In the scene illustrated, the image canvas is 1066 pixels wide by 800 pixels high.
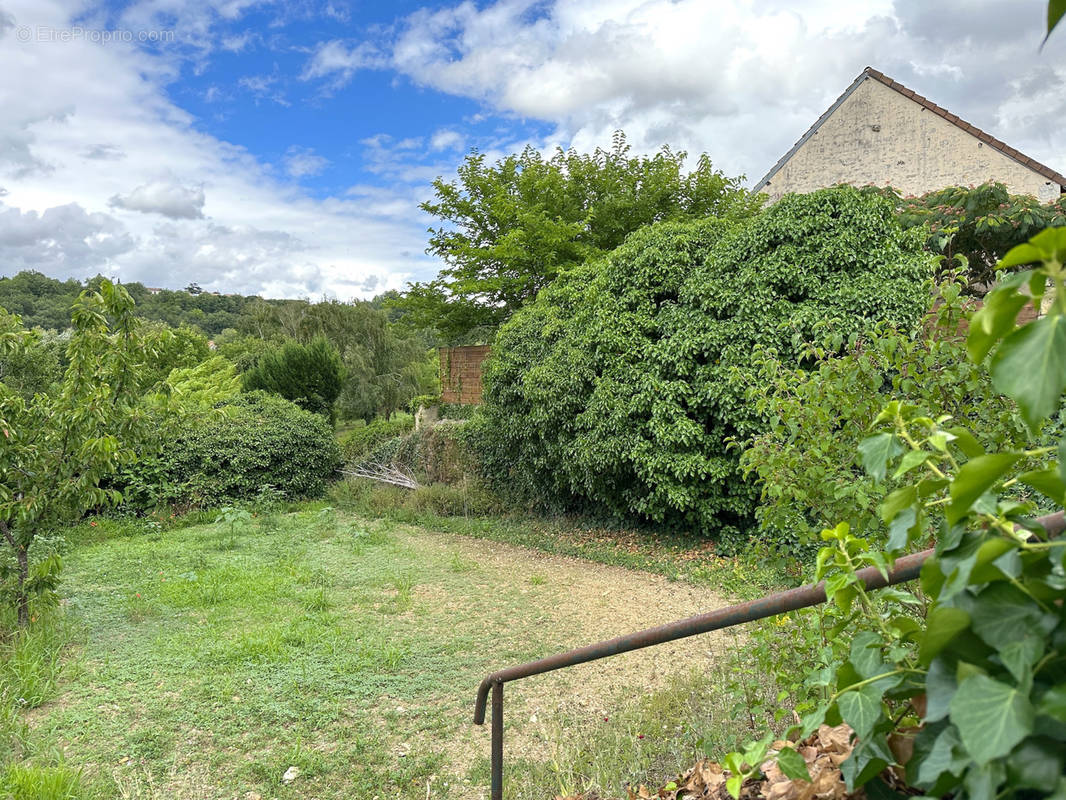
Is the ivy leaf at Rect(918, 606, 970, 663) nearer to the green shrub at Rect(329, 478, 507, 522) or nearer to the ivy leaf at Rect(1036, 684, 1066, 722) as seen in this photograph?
the ivy leaf at Rect(1036, 684, 1066, 722)

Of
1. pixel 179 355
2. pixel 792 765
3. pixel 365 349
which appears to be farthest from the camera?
pixel 365 349

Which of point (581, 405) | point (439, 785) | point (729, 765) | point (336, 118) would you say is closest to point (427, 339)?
point (336, 118)

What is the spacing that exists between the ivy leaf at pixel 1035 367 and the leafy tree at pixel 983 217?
11769mm

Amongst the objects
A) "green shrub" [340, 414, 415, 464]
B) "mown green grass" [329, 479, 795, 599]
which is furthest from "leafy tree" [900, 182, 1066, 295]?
"green shrub" [340, 414, 415, 464]

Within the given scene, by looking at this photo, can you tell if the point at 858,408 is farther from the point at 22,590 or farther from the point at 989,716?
the point at 22,590

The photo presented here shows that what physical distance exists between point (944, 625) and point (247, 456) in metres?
12.4

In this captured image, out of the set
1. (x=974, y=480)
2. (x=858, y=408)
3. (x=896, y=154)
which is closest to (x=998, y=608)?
(x=974, y=480)

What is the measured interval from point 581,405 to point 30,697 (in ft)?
20.8

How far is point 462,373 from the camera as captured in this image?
609 inches

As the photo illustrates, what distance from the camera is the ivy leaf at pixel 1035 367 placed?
0.49m

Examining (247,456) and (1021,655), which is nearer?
(1021,655)

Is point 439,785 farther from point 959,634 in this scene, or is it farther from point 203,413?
point 203,413

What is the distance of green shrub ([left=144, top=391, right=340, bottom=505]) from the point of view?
11.2 metres

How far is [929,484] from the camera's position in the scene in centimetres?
77
